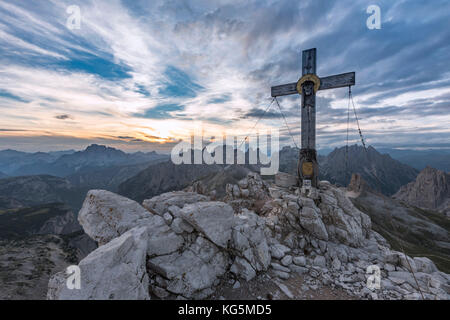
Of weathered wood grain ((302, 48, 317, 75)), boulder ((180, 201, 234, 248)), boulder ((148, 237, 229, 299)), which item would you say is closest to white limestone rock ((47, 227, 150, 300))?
boulder ((148, 237, 229, 299))

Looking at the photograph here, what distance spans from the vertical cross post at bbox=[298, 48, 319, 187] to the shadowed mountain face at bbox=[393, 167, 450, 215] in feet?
799

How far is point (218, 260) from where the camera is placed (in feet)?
27.0

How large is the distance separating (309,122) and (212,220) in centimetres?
1018

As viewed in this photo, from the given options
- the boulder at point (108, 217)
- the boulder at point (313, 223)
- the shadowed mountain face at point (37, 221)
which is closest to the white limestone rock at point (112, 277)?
the boulder at point (108, 217)

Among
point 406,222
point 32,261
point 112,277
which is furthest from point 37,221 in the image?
point 406,222

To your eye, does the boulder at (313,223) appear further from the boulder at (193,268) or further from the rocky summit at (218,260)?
the boulder at (193,268)

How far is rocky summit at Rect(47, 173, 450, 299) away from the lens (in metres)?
5.95

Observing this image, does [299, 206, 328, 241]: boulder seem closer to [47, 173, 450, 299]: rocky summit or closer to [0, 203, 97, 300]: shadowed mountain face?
[47, 173, 450, 299]: rocky summit

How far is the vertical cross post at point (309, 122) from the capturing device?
43.1ft

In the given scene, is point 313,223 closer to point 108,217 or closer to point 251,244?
point 251,244

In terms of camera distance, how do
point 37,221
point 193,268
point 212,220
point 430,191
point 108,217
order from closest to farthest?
point 193,268, point 108,217, point 212,220, point 37,221, point 430,191

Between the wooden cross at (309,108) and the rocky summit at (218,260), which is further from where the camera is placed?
the wooden cross at (309,108)

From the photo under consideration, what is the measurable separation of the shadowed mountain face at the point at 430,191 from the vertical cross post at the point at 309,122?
243m
